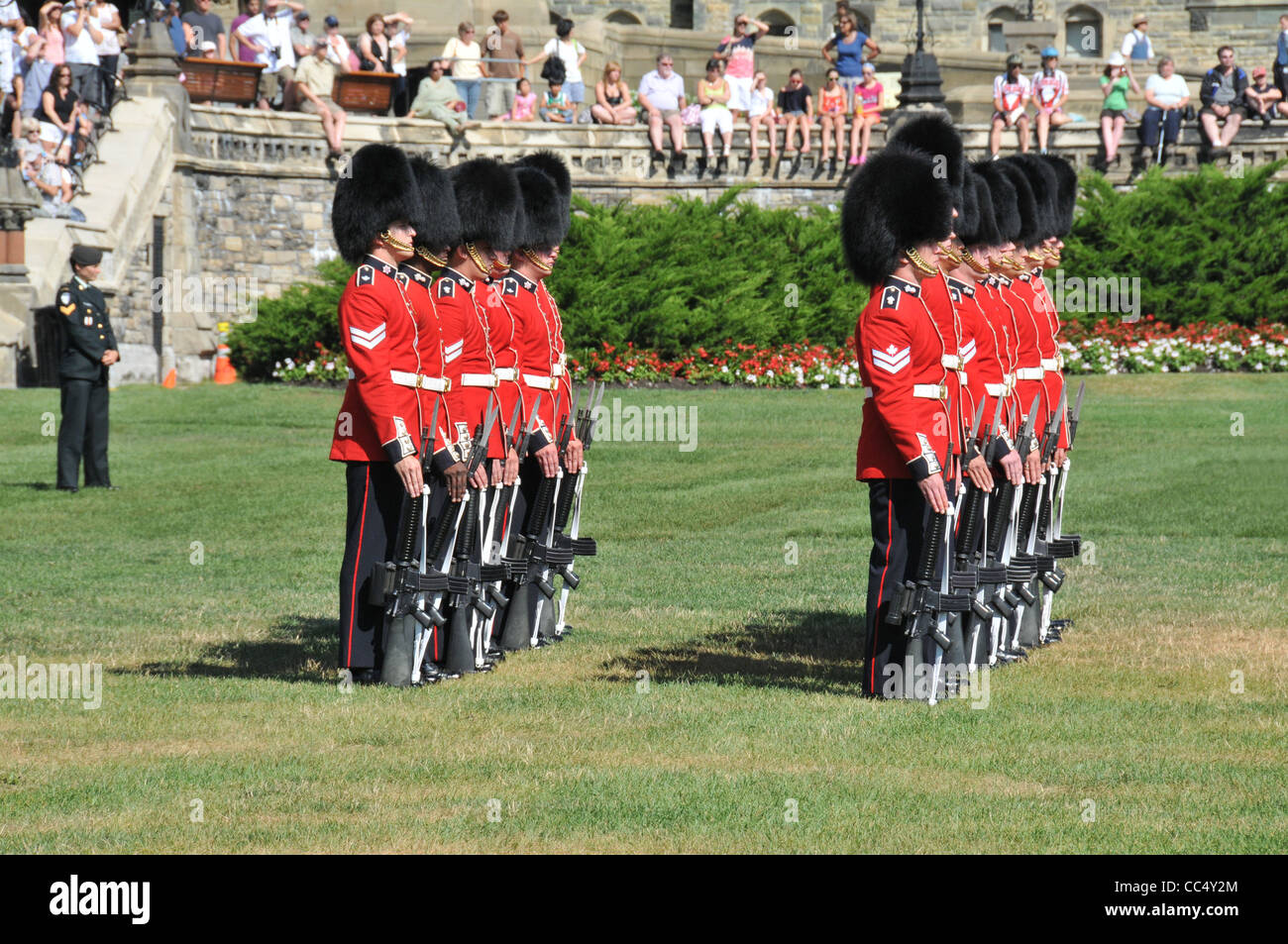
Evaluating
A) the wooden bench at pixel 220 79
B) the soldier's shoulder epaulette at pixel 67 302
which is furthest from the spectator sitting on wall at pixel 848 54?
the soldier's shoulder epaulette at pixel 67 302

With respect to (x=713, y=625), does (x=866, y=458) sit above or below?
above

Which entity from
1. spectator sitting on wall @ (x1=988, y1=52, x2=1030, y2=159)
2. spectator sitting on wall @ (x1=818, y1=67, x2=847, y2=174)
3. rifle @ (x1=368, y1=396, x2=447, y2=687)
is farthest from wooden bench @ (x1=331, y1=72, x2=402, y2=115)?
rifle @ (x1=368, y1=396, x2=447, y2=687)

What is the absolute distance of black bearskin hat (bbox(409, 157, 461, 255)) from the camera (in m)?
10.1

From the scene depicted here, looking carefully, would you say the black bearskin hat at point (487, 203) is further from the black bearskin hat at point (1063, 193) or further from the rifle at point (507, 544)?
the black bearskin hat at point (1063, 193)

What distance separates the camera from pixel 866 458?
31.5ft

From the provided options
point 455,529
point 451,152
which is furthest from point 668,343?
point 455,529

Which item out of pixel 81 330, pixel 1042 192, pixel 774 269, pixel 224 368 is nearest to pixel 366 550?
pixel 1042 192

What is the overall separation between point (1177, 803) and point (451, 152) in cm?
2756

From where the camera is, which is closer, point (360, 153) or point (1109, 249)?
point (360, 153)

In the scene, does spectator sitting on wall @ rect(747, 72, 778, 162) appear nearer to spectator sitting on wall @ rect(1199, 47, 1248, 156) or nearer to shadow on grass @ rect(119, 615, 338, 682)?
spectator sitting on wall @ rect(1199, 47, 1248, 156)

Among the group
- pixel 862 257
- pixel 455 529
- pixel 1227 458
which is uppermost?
pixel 862 257

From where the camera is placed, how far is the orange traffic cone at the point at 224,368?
3055cm

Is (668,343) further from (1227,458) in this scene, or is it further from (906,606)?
(906,606)

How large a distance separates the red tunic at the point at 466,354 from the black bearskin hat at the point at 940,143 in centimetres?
227
